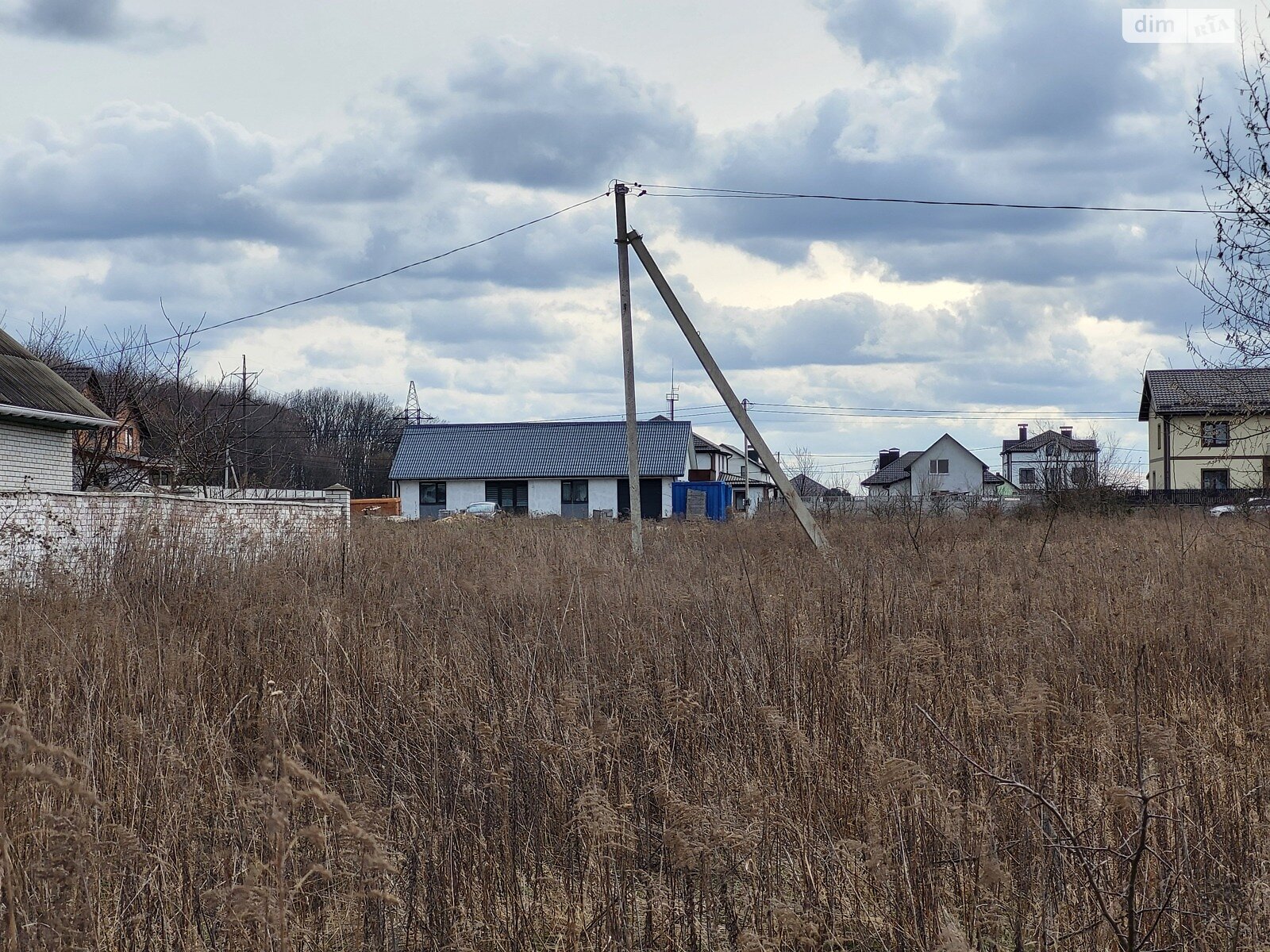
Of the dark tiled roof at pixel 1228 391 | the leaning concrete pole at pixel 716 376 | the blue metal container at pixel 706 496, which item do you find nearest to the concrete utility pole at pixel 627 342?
the leaning concrete pole at pixel 716 376

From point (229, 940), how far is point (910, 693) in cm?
347

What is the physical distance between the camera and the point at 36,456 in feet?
66.5

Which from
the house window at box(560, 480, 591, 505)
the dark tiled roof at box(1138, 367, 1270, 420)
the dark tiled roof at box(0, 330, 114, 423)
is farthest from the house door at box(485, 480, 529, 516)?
the dark tiled roof at box(1138, 367, 1270, 420)

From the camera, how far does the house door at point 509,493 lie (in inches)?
2020

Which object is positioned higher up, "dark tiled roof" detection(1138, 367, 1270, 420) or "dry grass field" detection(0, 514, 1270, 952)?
"dark tiled roof" detection(1138, 367, 1270, 420)

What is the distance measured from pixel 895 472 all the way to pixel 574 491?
150ft

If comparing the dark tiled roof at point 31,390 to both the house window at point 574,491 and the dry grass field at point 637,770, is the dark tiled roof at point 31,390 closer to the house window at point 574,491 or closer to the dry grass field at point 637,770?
the dry grass field at point 637,770

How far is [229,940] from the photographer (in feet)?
9.48

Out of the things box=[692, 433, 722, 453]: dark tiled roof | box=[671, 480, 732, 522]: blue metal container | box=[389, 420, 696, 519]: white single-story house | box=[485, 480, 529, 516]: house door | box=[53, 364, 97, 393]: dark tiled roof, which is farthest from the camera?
box=[692, 433, 722, 453]: dark tiled roof

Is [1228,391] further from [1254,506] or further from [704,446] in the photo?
[704,446]

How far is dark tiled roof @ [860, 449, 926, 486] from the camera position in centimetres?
8694

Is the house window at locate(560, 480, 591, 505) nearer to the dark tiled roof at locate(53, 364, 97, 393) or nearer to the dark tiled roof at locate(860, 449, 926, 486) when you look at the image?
the dark tiled roof at locate(53, 364, 97, 393)

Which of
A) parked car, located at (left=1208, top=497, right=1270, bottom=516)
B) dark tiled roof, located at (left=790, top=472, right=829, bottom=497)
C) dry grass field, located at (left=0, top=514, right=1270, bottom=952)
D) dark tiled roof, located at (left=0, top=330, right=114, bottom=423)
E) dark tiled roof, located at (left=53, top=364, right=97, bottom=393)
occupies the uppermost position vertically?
dark tiled roof, located at (left=53, top=364, right=97, bottom=393)

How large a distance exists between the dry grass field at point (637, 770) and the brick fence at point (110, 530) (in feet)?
5.59
